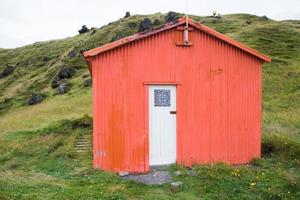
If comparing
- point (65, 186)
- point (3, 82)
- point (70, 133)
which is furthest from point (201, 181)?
point (3, 82)

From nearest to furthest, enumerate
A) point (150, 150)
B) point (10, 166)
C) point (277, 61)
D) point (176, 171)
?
1. point (176, 171)
2. point (150, 150)
3. point (10, 166)
4. point (277, 61)

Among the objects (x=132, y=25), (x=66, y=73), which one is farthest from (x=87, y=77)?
(x=132, y=25)

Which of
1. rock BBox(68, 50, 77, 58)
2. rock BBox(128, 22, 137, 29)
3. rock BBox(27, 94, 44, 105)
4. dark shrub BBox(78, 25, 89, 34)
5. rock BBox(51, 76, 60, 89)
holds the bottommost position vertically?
rock BBox(27, 94, 44, 105)

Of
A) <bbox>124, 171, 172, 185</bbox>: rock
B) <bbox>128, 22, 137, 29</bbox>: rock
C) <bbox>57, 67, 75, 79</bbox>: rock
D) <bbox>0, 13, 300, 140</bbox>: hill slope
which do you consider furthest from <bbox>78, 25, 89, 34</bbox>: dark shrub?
<bbox>124, 171, 172, 185</bbox>: rock

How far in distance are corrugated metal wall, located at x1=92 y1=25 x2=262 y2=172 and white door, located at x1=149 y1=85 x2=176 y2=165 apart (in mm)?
213

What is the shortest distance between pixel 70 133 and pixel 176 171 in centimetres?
856

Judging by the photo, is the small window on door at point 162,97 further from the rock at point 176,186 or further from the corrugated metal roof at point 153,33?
the rock at point 176,186

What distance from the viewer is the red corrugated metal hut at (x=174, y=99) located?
12453 millimetres

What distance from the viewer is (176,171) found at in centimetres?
1202

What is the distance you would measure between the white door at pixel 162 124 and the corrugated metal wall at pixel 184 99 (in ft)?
0.70

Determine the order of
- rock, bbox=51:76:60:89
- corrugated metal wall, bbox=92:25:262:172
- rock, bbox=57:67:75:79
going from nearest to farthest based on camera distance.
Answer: corrugated metal wall, bbox=92:25:262:172 < rock, bbox=51:76:60:89 < rock, bbox=57:67:75:79

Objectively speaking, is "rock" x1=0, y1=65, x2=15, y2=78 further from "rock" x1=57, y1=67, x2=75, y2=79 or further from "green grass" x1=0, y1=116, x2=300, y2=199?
"green grass" x1=0, y1=116, x2=300, y2=199

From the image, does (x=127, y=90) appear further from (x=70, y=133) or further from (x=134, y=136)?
(x=70, y=133)

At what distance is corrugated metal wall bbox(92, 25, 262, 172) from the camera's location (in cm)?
1245
